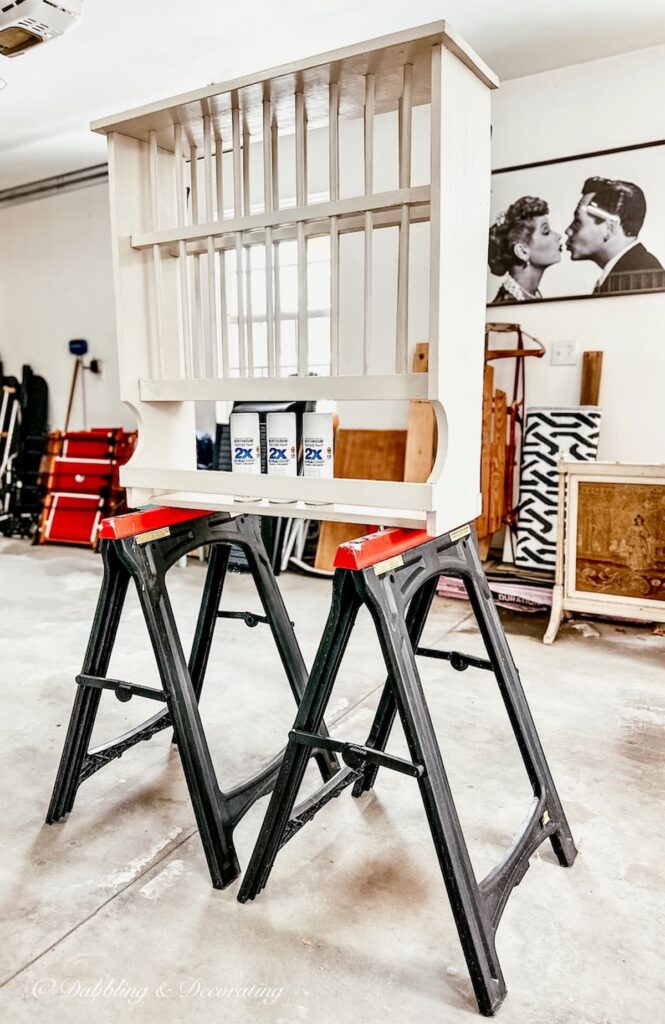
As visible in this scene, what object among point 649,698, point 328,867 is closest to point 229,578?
point 649,698

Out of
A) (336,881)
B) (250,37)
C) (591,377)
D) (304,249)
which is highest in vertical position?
(250,37)

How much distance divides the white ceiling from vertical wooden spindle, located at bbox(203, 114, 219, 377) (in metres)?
2.28

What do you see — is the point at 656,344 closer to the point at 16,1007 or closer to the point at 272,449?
the point at 272,449

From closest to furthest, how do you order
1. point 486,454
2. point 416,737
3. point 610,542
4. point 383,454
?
1. point 416,737
2. point 610,542
3. point 486,454
4. point 383,454

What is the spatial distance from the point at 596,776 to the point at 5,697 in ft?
6.76

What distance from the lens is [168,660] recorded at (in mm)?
1533

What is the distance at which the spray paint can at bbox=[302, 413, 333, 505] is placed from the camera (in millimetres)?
1470

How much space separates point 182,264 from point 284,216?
0.93ft

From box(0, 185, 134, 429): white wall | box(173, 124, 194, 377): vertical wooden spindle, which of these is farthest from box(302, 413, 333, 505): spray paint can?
box(0, 185, 134, 429): white wall

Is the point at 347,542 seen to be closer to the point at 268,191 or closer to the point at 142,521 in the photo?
the point at 142,521

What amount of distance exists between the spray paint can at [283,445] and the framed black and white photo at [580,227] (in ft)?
9.28

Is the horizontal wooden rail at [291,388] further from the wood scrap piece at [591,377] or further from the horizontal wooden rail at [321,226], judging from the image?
the wood scrap piece at [591,377]

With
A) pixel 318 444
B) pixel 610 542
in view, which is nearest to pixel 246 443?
pixel 318 444

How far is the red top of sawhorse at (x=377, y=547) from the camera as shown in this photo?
1.23m
